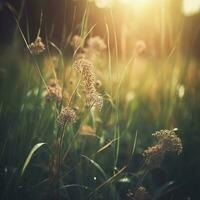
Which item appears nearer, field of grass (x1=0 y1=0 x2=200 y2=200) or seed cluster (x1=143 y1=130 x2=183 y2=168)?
seed cluster (x1=143 y1=130 x2=183 y2=168)

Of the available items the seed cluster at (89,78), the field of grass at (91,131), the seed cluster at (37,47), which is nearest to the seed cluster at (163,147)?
the field of grass at (91,131)

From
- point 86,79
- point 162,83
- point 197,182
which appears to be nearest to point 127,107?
point 162,83

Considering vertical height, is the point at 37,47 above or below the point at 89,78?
above

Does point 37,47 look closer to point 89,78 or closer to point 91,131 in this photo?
point 89,78

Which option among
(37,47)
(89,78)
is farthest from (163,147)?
(37,47)

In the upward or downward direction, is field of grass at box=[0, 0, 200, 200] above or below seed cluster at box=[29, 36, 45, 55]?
below

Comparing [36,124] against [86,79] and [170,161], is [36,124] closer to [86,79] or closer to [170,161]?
[86,79]

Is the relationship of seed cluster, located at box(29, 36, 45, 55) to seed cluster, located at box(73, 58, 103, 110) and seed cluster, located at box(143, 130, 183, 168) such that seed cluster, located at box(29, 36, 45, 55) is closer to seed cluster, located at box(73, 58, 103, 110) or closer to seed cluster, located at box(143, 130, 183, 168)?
seed cluster, located at box(73, 58, 103, 110)

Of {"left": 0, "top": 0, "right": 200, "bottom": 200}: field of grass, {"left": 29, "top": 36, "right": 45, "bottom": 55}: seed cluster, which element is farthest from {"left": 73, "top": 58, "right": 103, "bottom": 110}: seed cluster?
{"left": 29, "top": 36, "right": 45, "bottom": 55}: seed cluster

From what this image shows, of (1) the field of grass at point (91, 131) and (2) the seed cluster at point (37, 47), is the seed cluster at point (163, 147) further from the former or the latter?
(2) the seed cluster at point (37, 47)
